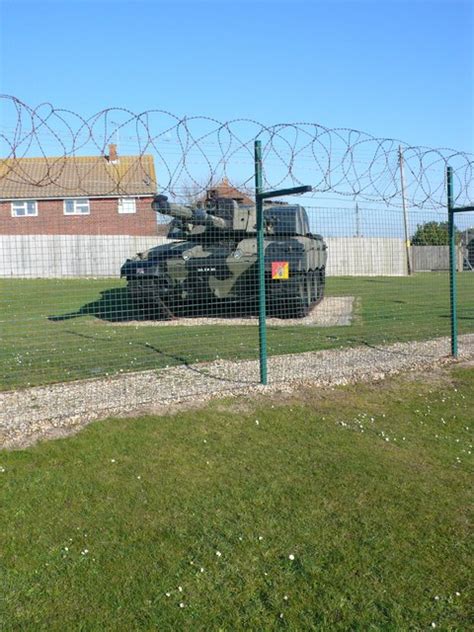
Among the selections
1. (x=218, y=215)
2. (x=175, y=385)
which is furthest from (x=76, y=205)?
(x=175, y=385)

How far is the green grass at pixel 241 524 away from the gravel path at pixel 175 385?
14.5 inches

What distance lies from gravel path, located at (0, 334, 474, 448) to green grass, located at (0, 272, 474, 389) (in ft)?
1.79

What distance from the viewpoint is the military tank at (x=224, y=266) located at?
12.8m

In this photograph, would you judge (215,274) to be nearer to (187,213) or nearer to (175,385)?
(187,213)

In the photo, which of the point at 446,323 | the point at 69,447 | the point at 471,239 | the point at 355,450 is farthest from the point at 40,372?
the point at 471,239

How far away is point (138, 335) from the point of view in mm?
11062

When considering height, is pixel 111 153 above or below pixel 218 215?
above

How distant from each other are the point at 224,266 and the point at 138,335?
2843mm

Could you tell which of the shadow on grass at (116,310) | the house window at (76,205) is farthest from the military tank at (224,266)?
the house window at (76,205)

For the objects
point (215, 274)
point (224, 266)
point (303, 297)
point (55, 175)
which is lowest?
point (303, 297)

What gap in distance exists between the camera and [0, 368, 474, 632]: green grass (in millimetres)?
3123

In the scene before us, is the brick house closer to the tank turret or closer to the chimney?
the chimney

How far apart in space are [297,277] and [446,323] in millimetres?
2829

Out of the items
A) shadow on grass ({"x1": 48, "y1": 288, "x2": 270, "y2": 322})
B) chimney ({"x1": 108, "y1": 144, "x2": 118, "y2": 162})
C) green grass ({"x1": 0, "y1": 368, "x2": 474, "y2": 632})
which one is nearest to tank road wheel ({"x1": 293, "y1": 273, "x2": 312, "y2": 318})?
shadow on grass ({"x1": 48, "y1": 288, "x2": 270, "y2": 322})
